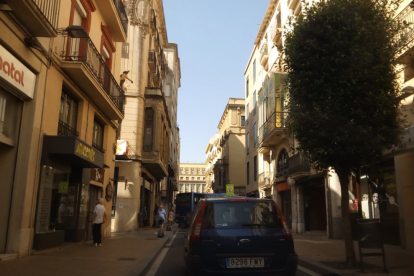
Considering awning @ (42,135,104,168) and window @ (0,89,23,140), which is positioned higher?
window @ (0,89,23,140)

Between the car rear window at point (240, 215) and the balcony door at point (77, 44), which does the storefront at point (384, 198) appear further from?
the balcony door at point (77, 44)

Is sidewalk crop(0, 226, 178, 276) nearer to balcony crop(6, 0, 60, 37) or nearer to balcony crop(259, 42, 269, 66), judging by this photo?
balcony crop(6, 0, 60, 37)

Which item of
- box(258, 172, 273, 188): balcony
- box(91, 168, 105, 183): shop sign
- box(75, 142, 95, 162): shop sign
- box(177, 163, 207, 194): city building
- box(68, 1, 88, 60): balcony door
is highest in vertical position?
box(177, 163, 207, 194): city building

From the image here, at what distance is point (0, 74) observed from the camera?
8211 millimetres

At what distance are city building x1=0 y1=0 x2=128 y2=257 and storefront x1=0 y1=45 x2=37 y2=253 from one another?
0.02 m

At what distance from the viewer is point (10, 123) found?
31.1 feet

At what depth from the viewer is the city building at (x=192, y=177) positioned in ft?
446

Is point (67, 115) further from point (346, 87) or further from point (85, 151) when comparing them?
point (346, 87)

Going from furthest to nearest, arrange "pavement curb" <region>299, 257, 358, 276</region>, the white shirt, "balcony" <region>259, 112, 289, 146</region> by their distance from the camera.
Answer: "balcony" <region>259, 112, 289, 146</region>
the white shirt
"pavement curb" <region>299, 257, 358, 276</region>

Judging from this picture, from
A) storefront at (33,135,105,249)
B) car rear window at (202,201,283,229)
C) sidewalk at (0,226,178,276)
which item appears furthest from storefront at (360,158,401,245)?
storefront at (33,135,105,249)

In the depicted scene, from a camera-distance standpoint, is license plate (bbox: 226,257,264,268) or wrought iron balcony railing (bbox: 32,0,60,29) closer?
license plate (bbox: 226,257,264,268)

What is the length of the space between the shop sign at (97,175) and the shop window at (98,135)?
0.96 meters

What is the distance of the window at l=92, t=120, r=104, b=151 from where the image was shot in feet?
51.6

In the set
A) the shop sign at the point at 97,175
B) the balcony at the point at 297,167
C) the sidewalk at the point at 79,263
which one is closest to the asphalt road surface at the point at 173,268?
the sidewalk at the point at 79,263
